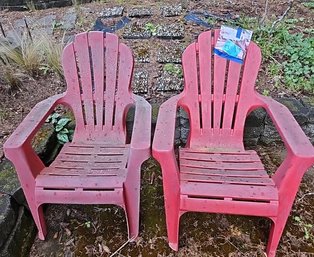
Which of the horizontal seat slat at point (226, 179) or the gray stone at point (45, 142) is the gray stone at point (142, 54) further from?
the horizontal seat slat at point (226, 179)

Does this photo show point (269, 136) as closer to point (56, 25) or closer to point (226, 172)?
point (226, 172)

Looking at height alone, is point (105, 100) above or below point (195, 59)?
below

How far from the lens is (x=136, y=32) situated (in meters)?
3.09

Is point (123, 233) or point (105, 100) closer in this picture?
point (123, 233)

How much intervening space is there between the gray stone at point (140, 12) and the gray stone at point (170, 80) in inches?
38.9

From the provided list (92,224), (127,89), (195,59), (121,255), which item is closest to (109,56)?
(127,89)

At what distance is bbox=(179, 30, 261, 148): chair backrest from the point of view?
6.84 feet

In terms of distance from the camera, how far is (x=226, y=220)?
2.00 meters

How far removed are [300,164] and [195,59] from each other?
0.91 meters

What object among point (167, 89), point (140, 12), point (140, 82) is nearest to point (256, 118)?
point (167, 89)

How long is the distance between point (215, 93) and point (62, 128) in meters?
1.04

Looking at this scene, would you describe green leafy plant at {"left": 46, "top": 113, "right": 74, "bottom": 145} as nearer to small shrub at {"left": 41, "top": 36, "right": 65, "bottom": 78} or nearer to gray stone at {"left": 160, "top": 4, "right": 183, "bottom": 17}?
small shrub at {"left": 41, "top": 36, "right": 65, "bottom": 78}

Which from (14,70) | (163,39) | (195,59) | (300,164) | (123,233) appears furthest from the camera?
(163,39)

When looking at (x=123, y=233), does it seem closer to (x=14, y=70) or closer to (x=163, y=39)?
(x=14, y=70)
